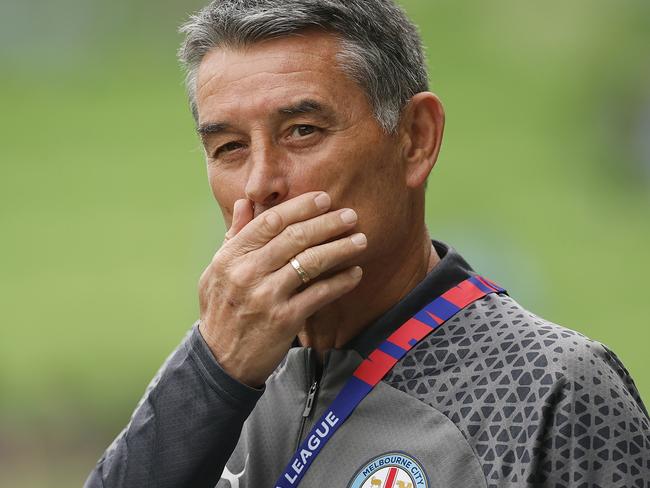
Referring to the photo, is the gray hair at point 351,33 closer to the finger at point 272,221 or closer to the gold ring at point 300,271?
the finger at point 272,221

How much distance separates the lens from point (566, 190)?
7.44 meters

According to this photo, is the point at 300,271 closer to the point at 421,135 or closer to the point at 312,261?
the point at 312,261

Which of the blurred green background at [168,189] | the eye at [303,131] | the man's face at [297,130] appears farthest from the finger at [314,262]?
the blurred green background at [168,189]

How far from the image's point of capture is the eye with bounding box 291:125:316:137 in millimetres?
2000

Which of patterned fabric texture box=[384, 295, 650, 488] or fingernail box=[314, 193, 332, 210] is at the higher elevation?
fingernail box=[314, 193, 332, 210]

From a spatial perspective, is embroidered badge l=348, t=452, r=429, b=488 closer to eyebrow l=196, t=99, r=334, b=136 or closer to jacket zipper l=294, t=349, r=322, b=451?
jacket zipper l=294, t=349, r=322, b=451

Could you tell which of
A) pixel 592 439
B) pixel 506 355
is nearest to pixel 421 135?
pixel 506 355

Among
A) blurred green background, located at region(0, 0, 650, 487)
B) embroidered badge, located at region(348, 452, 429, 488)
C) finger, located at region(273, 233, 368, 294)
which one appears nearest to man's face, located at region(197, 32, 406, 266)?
finger, located at region(273, 233, 368, 294)

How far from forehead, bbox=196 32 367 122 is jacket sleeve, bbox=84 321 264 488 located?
45 cm

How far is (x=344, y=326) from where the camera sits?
2.17 meters

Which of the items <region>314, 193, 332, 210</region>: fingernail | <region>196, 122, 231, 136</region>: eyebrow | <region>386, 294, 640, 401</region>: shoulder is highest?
<region>196, 122, 231, 136</region>: eyebrow

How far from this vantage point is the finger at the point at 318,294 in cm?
188

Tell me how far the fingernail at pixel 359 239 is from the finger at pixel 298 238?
0.03 metres

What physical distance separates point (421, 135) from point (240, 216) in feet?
1.49
